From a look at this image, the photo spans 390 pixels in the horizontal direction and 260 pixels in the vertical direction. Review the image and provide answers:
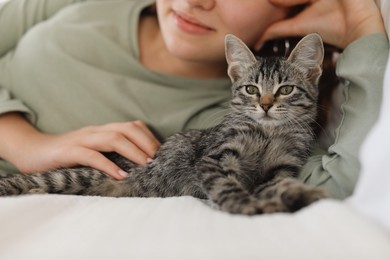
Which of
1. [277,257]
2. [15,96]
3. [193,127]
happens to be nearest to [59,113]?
[15,96]

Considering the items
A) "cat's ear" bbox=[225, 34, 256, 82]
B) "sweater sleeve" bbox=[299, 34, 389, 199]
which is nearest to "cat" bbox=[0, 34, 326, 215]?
"cat's ear" bbox=[225, 34, 256, 82]

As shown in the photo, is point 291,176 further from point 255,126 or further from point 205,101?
point 205,101

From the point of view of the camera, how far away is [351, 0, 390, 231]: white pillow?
0.91 m

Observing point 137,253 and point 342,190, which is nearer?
point 137,253

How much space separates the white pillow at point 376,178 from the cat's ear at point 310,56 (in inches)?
22.1

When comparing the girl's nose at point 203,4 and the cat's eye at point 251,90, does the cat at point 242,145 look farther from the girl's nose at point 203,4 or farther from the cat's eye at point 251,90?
the girl's nose at point 203,4

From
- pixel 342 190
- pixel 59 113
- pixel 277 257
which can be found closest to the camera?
pixel 277 257

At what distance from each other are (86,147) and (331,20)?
3.64ft

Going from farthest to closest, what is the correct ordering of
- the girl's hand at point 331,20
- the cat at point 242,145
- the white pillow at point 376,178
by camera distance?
the girl's hand at point 331,20 < the cat at point 242,145 < the white pillow at point 376,178

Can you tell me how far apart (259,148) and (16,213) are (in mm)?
830

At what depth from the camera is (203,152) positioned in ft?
5.07

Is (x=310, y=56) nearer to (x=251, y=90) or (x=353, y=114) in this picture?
(x=251, y=90)

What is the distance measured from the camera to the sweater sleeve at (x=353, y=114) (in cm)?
114

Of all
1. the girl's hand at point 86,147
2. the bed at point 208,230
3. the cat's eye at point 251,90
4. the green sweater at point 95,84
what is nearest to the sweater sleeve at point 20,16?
the green sweater at point 95,84
